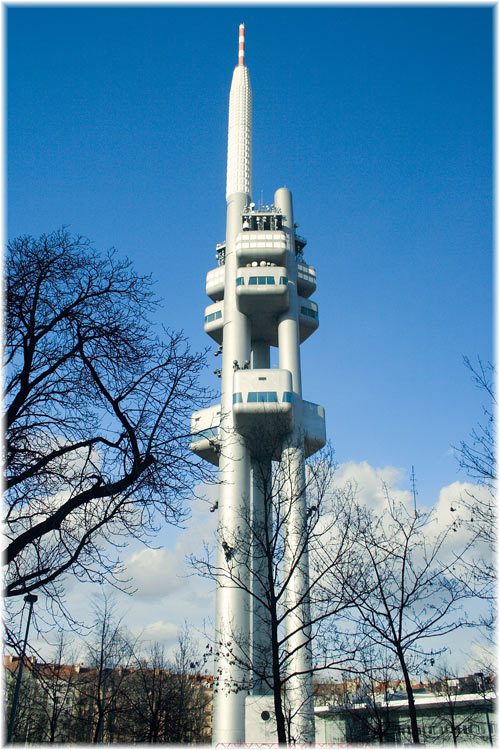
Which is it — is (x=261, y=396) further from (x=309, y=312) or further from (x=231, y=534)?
(x=231, y=534)

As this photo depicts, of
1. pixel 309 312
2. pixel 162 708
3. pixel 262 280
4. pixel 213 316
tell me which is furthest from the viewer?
pixel 213 316

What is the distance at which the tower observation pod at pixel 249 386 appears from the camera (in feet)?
113

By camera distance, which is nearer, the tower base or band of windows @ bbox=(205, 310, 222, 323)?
the tower base

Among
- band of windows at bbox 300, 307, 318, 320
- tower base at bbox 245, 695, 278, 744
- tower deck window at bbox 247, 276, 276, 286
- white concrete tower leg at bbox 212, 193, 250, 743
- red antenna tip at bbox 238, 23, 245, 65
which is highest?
red antenna tip at bbox 238, 23, 245, 65

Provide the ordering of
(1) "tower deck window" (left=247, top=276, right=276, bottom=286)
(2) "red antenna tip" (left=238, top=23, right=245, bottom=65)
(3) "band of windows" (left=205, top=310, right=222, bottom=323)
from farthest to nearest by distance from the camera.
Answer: (2) "red antenna tip" (left=238, top=23, right=245, bottom=65)
(3) "band of windows" (left=205, top=310, right=222, bottom=323)
(1) "tower deck window" (left=247, top=276, right=276, bottom=286)

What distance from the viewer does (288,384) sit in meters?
Answer: 41.5

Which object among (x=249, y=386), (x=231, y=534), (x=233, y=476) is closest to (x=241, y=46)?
(x=249, y=386)

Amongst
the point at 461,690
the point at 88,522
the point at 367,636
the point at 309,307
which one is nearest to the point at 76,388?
the point at 88,522

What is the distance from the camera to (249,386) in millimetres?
41250

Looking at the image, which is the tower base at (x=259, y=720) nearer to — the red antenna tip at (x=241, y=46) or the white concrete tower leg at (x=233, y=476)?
the white concrete tower leg at (x=233, y=476)

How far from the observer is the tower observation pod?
34594 millimetres

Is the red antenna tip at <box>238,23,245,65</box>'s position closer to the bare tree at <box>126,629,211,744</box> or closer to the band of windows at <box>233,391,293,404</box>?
the band of windows at <box>233,391,293,404</box>

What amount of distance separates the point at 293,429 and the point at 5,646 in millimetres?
33749

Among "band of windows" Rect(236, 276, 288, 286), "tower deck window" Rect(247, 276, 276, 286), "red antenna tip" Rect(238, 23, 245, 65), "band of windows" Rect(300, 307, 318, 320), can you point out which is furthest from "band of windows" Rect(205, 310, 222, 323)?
"red antenna tip" Rect(238, 23, 245, 65)
